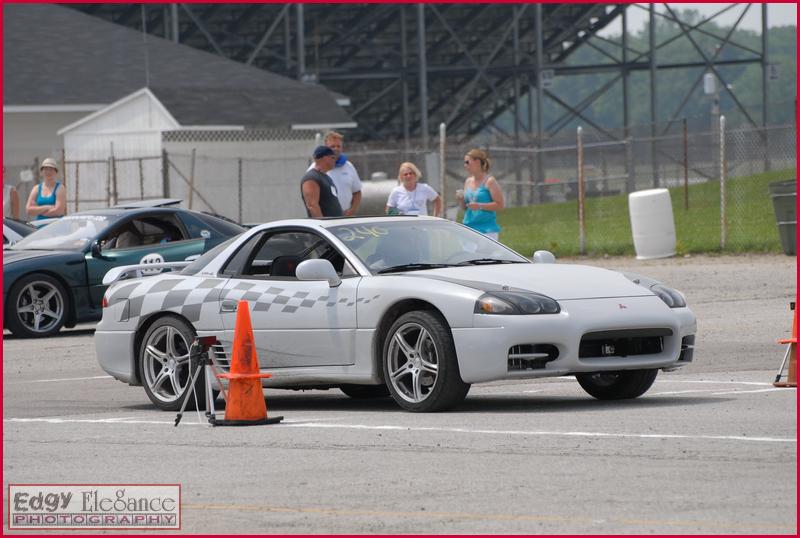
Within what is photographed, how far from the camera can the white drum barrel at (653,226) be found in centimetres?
2516

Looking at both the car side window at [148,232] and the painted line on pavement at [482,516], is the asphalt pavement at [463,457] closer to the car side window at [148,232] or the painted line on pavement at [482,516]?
the painted line on pavement at [482,516]

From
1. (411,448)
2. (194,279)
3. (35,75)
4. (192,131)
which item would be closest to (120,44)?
(35,75)

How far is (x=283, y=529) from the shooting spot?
6.45 m

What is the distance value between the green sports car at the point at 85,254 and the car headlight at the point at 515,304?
8549 millimetres

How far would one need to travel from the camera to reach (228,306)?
1096 centimetres

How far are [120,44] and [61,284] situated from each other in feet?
94.1

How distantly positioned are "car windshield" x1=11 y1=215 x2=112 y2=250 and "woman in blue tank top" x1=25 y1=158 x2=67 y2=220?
11.0ft

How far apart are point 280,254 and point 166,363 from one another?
106cm

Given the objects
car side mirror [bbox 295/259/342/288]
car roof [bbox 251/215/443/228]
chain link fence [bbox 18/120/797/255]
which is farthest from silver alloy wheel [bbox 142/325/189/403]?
chain link fence [bbox 18/120/797/255]

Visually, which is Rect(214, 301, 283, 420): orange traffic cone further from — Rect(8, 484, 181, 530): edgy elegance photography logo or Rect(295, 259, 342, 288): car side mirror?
Rect(8, 484, 181, 530): edgy elegance photography logo

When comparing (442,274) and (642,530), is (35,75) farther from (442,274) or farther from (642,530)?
(642,530)

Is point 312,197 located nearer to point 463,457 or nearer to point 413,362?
point 413,362

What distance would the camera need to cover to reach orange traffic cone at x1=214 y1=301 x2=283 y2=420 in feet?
32.4

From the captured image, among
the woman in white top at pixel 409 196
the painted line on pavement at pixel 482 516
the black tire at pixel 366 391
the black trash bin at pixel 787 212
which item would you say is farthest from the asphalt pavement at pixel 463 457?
the black trash bin at pixel 787 212
